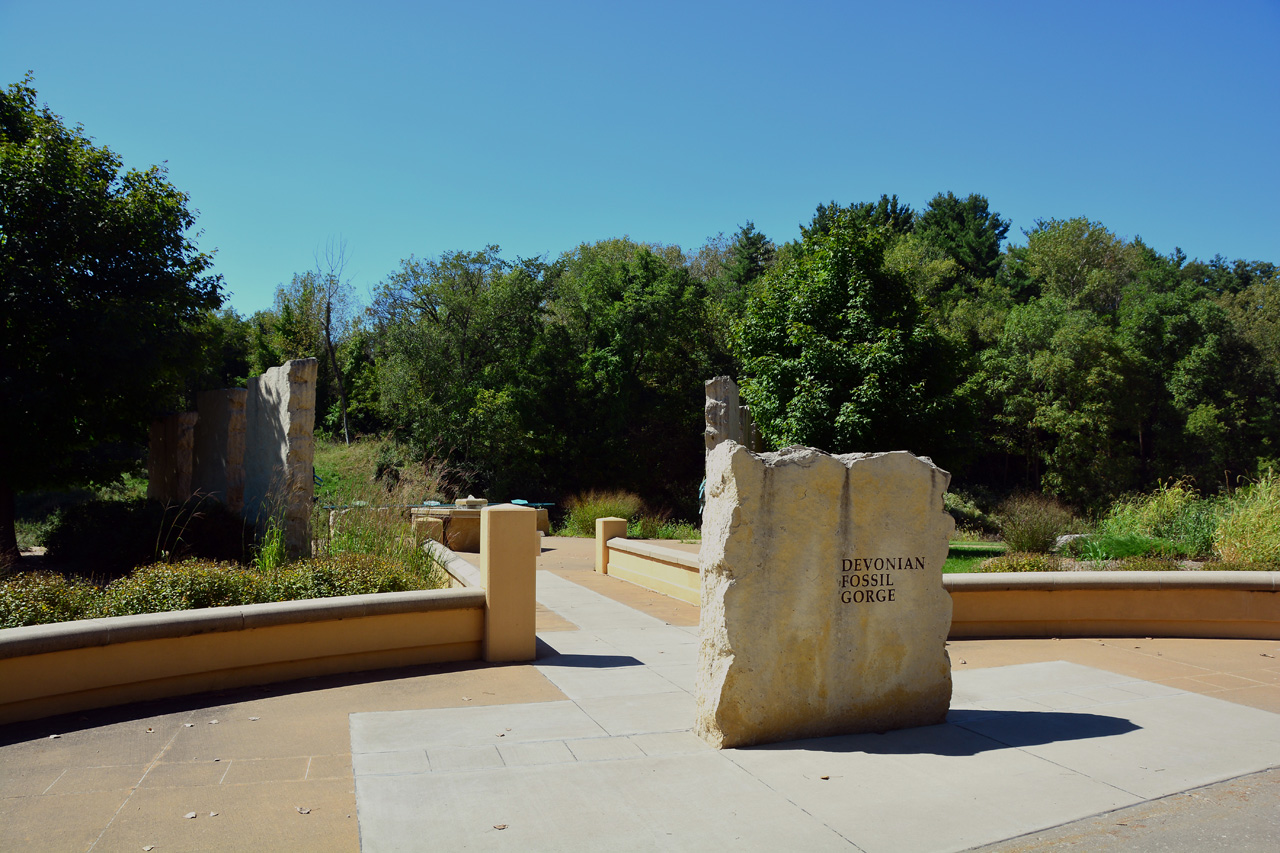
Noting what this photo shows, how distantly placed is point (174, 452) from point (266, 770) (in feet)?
46.0

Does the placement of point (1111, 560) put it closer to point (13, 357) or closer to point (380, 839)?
point (380, 839)

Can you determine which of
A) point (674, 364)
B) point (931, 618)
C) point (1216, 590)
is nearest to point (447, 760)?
point (931, 618)

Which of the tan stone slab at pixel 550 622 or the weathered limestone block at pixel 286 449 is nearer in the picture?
the tan stone slab at pixel 550 622

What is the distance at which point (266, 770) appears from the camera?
4.70 metres

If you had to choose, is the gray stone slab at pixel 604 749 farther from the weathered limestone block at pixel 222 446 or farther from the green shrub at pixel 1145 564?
the weathered limestone block at pixel 222 446

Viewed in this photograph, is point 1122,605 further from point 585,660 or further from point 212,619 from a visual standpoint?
point 212,619

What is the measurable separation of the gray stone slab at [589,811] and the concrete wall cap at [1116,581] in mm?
4764

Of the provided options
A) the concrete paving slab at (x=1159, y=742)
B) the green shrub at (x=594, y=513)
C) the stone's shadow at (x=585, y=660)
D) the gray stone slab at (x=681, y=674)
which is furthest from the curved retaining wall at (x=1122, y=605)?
the green shrub at (x=594, y=513)

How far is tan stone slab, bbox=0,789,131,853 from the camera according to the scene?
148 inches

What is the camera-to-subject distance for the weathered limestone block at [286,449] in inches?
443

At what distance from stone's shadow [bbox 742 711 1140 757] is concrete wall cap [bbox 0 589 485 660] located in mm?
3231

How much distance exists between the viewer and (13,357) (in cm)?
1399

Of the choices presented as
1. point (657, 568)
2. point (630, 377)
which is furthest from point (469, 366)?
point (657, 568)

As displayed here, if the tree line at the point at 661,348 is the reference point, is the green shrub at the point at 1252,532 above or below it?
below
